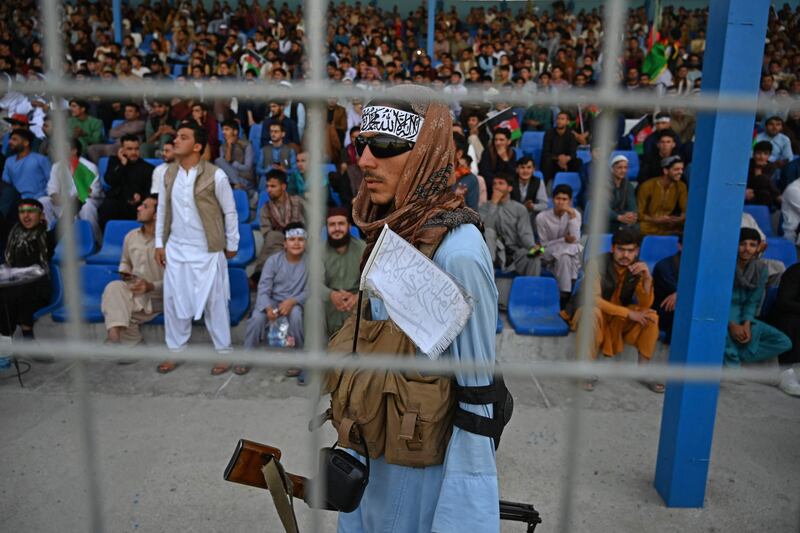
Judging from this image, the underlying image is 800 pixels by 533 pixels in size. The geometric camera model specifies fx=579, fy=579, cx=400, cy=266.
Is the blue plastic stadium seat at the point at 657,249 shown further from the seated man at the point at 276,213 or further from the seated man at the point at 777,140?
the seated man at the point at 276,213

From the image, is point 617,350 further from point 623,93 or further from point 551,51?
point 551,51

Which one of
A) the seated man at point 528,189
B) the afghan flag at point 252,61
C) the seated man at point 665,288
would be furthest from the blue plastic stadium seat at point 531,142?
the afghan flag at point 252,61

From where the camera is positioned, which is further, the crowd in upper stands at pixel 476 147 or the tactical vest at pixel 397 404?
the crowd in upper stands at pixel 476 147

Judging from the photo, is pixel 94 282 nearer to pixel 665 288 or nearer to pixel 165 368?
pixel 165 368

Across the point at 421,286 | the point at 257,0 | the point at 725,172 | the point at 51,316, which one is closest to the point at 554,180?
the point at 725,172

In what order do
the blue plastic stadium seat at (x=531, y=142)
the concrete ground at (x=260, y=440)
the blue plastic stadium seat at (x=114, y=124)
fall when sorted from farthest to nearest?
the blue plastic stadium seat at (x=531, y=142) → the blue plastic stadium seat at (x=114, y=124) → the concrete ground at (x=260, y=440)

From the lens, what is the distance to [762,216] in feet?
18.4

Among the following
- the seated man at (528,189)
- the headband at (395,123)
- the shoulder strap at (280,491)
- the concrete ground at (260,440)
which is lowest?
the concrete ground at (260,440)

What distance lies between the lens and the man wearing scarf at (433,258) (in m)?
1.29

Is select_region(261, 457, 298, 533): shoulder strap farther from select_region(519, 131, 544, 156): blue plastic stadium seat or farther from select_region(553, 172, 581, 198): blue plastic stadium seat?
select_region(519, 131, 544, 156): blue plastic stadium seat

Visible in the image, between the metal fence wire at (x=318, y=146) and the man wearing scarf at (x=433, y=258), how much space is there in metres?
0.52

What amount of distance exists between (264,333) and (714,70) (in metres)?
3.32

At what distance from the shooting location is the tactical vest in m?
1.33

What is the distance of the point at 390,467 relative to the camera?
148 cm
